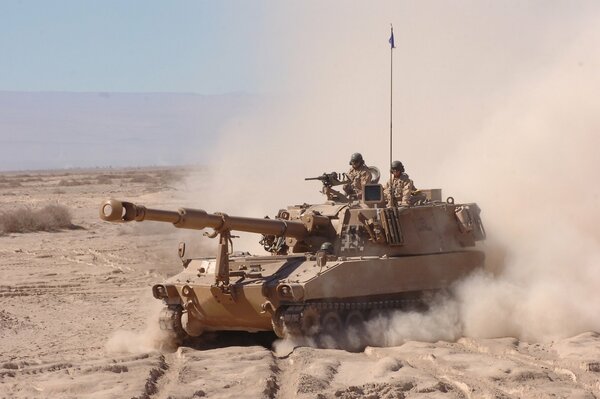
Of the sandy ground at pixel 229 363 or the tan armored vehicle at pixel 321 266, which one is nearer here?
the sandy ground at pixel 229 363

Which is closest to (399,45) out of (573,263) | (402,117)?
(402,117)

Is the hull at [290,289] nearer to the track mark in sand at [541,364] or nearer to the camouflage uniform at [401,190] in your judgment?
the camouflage uniform at [401,190]

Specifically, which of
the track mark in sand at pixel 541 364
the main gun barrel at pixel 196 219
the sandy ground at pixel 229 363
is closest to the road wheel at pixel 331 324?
the sandy ground at pixel 229 363

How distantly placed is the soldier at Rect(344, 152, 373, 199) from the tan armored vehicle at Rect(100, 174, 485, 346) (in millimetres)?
307

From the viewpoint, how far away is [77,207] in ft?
144

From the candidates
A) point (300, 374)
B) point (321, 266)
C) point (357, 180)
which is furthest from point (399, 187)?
point (300, 374)

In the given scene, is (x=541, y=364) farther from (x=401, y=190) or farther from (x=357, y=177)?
(x=357, y=177)

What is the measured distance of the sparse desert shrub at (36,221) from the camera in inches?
1262

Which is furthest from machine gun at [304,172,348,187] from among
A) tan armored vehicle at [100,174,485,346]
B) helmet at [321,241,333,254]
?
helmet at [321,241,333,254]

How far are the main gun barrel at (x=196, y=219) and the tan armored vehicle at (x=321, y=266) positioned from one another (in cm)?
1

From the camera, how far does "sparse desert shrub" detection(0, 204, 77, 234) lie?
32.1 meters

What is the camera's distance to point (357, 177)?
16203 millimetres

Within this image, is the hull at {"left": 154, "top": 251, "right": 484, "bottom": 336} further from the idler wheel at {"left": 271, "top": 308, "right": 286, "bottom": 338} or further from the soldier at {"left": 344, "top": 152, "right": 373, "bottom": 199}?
the soldier at {"left": 344, "top": 152, "right": 373, "bottom": 199}

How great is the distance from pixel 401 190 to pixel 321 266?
2731mm
